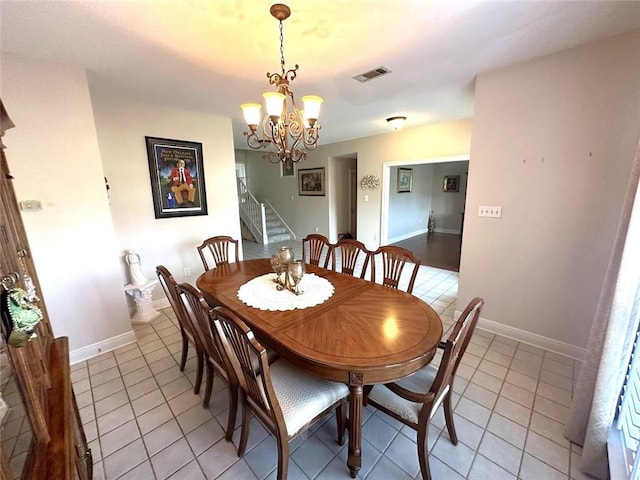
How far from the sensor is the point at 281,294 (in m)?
1.81

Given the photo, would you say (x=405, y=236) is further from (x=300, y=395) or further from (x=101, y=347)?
(x=101, y=347)

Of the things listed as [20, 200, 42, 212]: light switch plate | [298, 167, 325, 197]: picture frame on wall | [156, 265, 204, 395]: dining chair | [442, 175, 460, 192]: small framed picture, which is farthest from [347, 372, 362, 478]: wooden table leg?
[442, 175, 460, 192]: small framed picture

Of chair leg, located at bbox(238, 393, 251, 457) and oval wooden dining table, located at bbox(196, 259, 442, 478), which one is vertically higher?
oval wooden dining table, located at bbox(196, 259, 442, 478)

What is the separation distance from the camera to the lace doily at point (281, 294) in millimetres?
1652

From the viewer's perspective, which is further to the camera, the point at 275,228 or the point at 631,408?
the point at 275,228

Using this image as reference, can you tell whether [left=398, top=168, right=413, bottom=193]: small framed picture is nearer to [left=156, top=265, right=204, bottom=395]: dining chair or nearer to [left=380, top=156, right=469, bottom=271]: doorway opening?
[left=380, top=156, right=469, bottom=271]: doorway opening

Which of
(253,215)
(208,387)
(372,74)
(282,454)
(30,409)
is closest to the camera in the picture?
(30,409)

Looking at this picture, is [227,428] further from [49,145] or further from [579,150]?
[579,150]

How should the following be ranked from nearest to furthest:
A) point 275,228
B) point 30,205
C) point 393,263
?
point 30,205, point 393,263, point 275,228

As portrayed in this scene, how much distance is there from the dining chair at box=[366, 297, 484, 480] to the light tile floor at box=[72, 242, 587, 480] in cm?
22

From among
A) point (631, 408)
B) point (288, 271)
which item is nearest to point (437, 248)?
point (631, 408)

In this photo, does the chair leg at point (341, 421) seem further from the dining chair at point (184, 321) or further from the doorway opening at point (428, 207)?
the doorway opening at point (428, 207)

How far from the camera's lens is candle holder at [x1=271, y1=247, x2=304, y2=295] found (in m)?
1.84

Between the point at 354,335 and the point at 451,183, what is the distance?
763 cm
